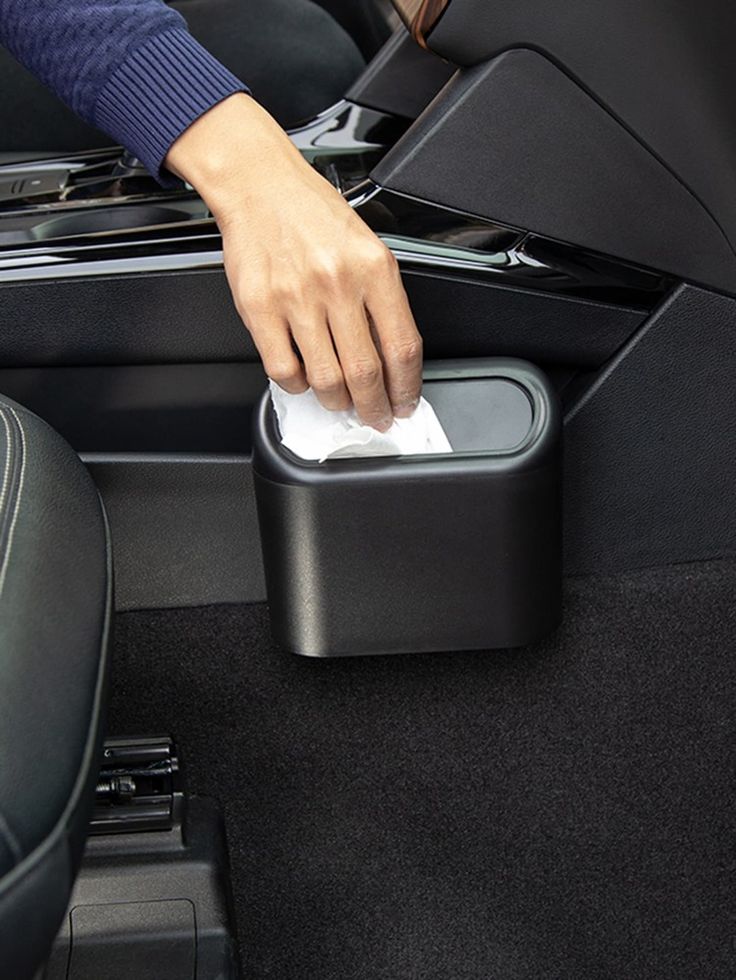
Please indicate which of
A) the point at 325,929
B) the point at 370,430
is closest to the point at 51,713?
the point at 370,430

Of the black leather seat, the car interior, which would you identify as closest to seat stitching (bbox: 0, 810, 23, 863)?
the black leather seat

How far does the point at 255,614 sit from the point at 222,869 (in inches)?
7.2

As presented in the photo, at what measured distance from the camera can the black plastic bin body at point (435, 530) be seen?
0.77 metres

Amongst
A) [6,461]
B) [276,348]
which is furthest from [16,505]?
[276,348]

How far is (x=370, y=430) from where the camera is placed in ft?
2.45

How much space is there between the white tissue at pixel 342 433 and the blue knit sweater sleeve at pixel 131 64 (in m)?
0.17

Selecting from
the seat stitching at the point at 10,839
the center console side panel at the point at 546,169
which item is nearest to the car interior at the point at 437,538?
the center console side panel at the point at 546,169

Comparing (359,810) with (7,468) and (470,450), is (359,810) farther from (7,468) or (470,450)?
(7,468)

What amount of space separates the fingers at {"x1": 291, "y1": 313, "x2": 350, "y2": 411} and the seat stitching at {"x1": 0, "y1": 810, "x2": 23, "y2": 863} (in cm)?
29

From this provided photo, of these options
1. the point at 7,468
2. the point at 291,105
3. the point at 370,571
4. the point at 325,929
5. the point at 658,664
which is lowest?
the point at 325,929

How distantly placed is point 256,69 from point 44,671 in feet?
2.34

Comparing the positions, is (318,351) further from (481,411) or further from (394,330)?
(481,411)

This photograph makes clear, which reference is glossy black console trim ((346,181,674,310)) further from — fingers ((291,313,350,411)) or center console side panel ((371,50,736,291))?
fingers ((291,313,350,411))

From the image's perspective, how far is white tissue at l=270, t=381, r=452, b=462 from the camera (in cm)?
75
